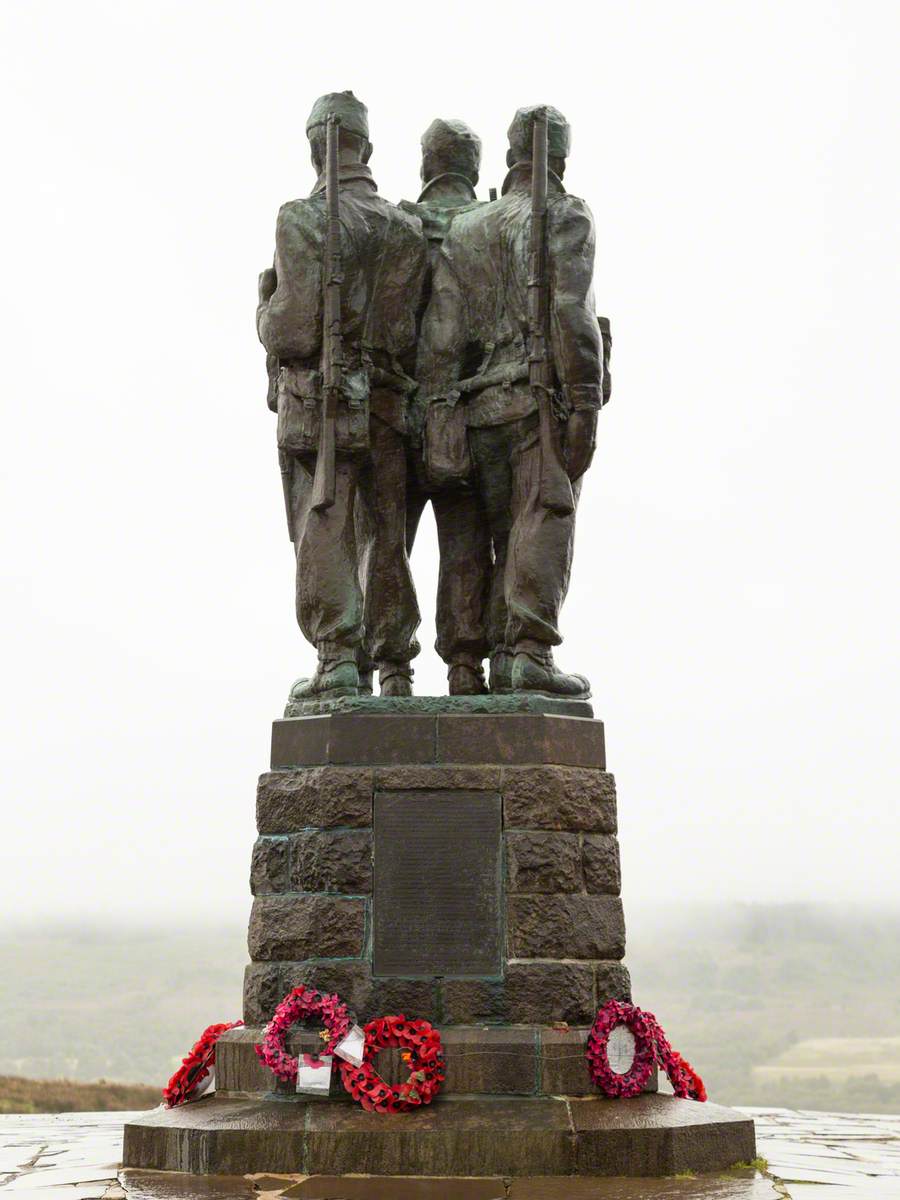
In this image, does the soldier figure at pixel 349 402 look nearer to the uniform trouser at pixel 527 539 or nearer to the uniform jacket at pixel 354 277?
the uniform jacket at pixel 354 277

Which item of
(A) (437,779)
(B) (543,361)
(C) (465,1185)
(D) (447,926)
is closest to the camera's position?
(C) (465,1185)

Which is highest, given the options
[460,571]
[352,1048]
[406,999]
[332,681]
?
[460,571]

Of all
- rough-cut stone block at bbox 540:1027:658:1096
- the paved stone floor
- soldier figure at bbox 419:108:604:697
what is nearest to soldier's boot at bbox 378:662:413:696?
soldier figure at bbox 419:108:604:697

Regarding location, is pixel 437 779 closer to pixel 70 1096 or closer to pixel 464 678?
pixel 464 678

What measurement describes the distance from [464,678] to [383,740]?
110cm

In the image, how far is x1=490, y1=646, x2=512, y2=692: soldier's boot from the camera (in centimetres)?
Result: 820

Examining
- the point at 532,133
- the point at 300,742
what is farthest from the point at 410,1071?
the point at 532,133

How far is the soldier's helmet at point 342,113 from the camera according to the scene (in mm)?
8609

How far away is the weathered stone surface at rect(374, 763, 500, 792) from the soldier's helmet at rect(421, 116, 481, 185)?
11.0 feet

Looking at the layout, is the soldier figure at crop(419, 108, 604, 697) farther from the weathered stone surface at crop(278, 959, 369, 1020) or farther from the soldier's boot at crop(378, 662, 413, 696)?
the weathered stone surface at crop(278, 959, 369, 1020)

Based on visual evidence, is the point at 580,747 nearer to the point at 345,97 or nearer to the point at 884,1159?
the point at 884,1159

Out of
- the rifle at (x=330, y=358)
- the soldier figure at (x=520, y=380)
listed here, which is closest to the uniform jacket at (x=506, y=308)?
the soldier figure at (x=520, y=380)

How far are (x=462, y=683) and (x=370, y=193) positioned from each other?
2499 millimetres

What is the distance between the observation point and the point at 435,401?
848 centimetres
